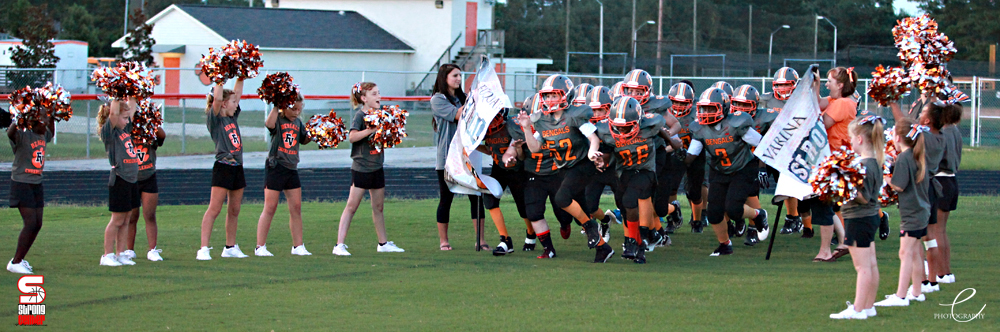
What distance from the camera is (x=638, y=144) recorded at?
8.12 m

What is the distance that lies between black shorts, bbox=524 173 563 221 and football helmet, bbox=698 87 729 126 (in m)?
1.59

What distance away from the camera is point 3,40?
36.1m

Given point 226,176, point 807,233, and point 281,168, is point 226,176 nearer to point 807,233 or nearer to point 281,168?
point 281,168

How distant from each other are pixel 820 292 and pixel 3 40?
3730 cm

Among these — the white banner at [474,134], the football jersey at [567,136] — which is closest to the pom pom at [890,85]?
the football jersey at [567,136]

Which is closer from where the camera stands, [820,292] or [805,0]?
[820,292]

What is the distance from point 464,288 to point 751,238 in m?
4.00

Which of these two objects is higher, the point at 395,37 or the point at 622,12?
the point at 622,12

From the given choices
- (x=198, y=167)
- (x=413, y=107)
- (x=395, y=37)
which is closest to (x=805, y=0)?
(x=395, y=37)

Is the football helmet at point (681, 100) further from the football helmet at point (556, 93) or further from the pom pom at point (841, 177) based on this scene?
the pom pom at point (841, 177)

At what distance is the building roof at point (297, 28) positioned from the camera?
39688 mm

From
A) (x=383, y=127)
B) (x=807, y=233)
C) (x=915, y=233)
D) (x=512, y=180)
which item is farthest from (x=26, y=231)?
(x=807, y=233)

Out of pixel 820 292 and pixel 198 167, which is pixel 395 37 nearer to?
pixel 198 167

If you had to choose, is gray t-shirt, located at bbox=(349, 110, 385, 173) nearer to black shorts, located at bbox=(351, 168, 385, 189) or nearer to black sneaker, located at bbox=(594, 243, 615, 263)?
black shorts, located at bbox=(351, 168, 385, 189)
